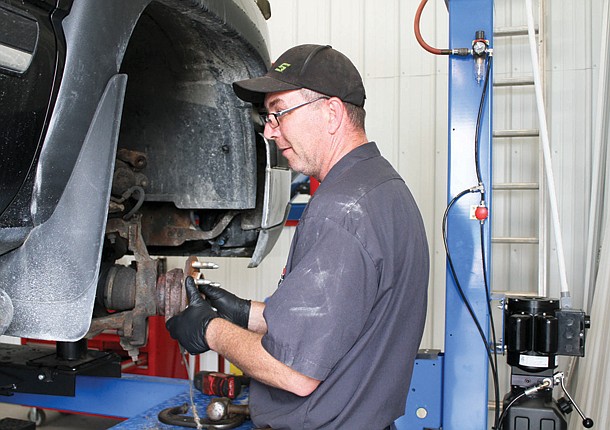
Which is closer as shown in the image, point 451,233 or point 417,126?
point 451,233

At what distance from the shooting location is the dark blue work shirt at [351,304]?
4.27ft

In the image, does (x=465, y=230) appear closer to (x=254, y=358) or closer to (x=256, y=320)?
(x=256, y=320)

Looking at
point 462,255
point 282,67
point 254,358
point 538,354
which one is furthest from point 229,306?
point 538,354

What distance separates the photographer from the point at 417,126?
405 cm

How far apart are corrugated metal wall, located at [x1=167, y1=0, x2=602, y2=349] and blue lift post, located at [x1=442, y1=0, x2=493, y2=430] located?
1.44 meters

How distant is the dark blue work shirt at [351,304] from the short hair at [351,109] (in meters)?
0.07

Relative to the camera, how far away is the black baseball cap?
5.06ft

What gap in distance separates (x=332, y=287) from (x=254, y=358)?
10.2 inches

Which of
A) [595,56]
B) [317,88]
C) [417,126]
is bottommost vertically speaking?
[317,88]

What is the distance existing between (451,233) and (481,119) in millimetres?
422

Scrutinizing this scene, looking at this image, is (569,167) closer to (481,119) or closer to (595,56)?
(595,56)

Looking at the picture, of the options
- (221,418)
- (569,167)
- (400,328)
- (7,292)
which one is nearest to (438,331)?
(569,167)

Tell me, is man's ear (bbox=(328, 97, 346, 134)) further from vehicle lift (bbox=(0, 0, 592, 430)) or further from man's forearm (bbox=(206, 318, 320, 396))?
vehicle lift (bbox=(0, 0, 592, 430))

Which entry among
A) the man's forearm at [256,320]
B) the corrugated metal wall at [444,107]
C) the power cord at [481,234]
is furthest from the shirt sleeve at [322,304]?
the corrugated metal wall at [444,107]
